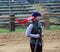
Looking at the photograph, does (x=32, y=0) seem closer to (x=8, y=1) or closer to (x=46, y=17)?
(x=8, y=1)

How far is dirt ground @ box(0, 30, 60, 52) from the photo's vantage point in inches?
414

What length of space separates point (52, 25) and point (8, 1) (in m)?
7.28

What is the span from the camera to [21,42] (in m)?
12.2

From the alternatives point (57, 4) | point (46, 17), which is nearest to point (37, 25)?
point (46, 17)

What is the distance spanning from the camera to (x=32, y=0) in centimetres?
2559

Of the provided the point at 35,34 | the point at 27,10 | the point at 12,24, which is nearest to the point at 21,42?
the point at 12,24

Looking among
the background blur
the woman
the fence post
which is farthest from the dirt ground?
the woman

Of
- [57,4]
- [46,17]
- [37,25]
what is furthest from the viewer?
[57,4]

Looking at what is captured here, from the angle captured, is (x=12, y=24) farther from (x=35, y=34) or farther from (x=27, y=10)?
(x=35, y=34)

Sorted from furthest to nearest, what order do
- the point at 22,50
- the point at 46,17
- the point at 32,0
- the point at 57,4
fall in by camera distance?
the point at 32,0, the point at 57,4, the point at 46,17, the point at 22,50

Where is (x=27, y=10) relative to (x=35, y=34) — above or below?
below

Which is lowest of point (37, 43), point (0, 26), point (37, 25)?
point (0, 26)

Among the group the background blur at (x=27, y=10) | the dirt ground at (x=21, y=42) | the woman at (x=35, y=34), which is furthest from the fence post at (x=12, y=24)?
the woman at (x=35, y=34)

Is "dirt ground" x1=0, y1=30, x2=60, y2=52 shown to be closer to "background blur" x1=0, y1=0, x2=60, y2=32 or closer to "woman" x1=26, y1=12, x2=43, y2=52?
"background blur" x1=0, y1=0, x2=60, y2=32
